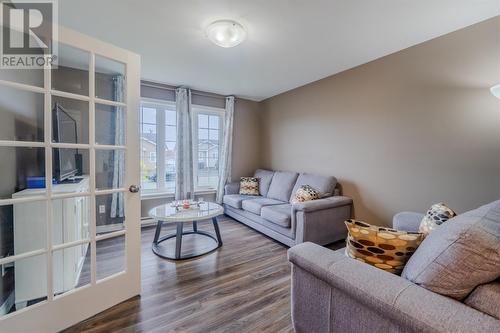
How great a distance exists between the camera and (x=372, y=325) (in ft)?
3.35

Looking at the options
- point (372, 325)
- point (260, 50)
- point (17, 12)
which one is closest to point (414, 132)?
point (260, 50)

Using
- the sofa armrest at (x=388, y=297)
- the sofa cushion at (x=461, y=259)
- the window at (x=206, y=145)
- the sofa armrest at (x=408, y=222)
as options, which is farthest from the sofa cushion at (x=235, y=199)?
the sofa cushion at (x=461, y=259)

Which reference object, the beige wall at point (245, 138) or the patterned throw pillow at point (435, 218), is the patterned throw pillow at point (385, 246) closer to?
the patterned throw pillow at point (435, 218)

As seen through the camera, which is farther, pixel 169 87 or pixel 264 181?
pixel 264 181

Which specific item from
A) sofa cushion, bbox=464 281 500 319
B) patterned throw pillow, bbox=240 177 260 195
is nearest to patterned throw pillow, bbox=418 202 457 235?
sofa cushion, bbox=464 281 500 319

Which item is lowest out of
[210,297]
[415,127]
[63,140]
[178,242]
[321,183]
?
[210,297]

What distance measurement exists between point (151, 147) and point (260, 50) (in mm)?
2491

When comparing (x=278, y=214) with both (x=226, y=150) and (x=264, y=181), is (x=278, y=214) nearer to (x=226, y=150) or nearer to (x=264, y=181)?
(x=264, y=181)

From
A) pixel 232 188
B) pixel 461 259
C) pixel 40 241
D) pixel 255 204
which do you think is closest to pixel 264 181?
pixel 232 188

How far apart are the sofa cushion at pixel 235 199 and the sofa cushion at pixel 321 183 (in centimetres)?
81

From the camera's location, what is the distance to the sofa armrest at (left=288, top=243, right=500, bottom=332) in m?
0.79

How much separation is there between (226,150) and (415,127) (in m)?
3.01

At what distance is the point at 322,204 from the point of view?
2824 mm

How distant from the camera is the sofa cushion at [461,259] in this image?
86cm
